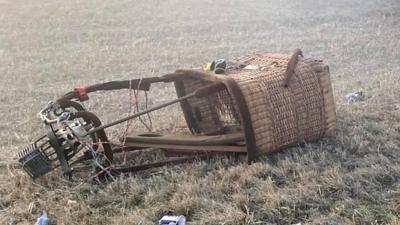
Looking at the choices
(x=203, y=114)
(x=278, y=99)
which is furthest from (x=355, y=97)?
(x=278, y=99)

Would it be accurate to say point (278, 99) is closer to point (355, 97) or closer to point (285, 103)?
point (285, 103)

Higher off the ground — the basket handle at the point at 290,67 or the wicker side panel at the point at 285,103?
the basket handle at the point at 290,67

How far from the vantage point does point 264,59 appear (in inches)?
201

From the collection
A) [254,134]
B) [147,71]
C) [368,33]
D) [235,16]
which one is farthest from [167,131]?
[235,16]

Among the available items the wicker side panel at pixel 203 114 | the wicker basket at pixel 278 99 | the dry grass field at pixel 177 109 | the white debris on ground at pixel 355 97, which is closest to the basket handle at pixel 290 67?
the wicker basket at pixel 278 99

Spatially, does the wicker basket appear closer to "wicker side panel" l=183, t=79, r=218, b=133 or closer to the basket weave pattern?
the basket weave pattern

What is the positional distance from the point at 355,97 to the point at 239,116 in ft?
7.04

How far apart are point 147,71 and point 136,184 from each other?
5.53m

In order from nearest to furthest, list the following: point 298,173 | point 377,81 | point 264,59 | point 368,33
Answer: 1. point 298,173
2. point 264,59
3. point 377,81
4. point 368,33

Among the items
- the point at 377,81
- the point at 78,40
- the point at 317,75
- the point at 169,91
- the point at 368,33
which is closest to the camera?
the point at 317,75

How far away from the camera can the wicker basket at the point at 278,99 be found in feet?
13.6

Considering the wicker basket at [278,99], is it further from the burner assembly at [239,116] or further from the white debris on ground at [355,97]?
the white debris on ground at [355,97]

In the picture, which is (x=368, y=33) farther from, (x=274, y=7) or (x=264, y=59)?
(x=264, y=59)

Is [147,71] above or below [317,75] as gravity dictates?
below
